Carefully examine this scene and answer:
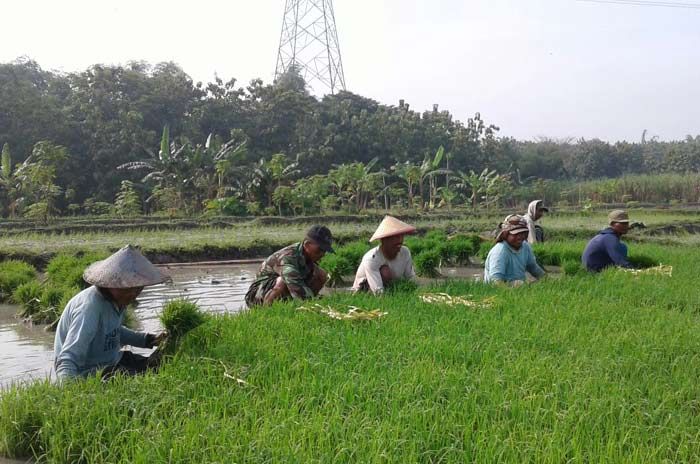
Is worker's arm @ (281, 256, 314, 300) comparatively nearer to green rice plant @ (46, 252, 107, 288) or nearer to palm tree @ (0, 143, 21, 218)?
green rice plant @ (46, 252, 107, 288)

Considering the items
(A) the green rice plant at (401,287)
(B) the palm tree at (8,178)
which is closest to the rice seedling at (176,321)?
(A) the green rice plant at (401,287)

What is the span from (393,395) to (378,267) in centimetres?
272

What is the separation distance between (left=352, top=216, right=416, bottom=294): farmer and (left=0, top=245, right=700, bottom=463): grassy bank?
42.4 inches

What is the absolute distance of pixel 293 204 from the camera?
69.1 feet

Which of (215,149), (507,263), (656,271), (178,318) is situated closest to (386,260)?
(507,263)

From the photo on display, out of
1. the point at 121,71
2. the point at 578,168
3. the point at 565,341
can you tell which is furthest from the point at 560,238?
the point at 578,168

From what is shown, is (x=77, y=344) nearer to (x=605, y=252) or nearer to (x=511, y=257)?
(x=511, y=257)

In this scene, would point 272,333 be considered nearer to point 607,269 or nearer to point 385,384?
point 385,384

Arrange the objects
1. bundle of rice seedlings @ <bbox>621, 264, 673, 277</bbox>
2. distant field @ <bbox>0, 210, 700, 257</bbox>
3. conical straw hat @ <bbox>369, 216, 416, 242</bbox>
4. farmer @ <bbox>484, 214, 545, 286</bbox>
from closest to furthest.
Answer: conical straw hat @ <bbox>369, 216, 416, 242</bbox>
farmer @ <bbox>484, 214, 545, 286</bbox>
bundle of rice seedlings @ <bbox>621, 264, 673, 277</bbox>
distant field @ <bbox>0, 210, 700, 257</bbox>

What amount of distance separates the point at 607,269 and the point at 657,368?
12.0ft

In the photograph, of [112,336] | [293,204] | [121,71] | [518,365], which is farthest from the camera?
[121,71]

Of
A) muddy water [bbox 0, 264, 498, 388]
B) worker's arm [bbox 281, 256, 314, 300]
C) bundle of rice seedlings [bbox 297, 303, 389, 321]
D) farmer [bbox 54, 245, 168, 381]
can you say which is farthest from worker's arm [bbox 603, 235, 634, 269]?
farmer [bbox 54, 245, 168, 381]

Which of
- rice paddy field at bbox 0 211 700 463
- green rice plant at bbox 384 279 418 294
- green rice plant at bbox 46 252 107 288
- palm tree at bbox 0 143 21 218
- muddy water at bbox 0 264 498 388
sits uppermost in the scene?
palm tree at bbox 0 143 21 218

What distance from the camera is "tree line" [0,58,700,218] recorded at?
67.5ft
